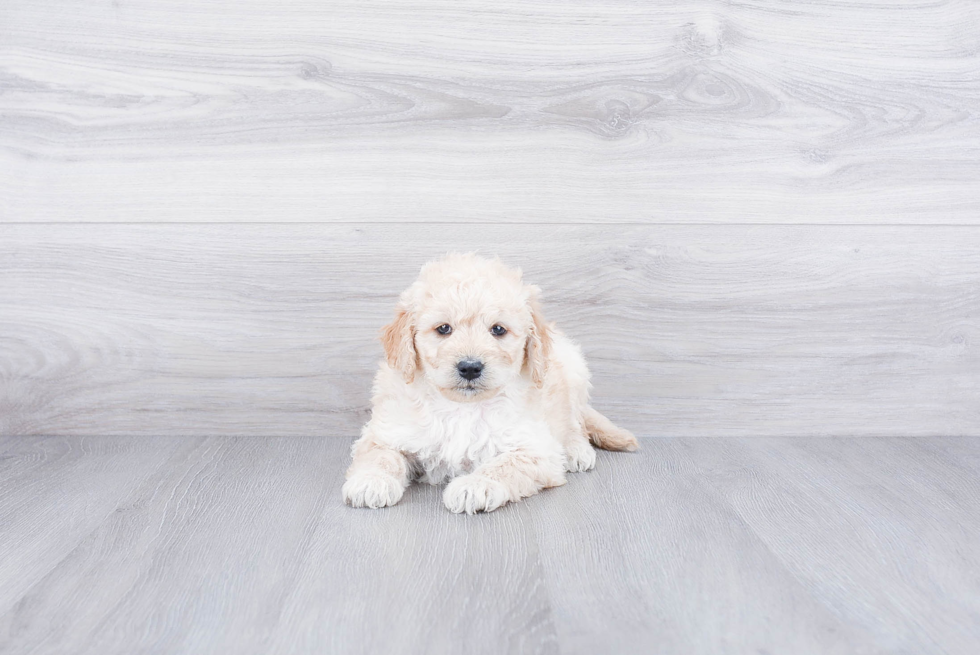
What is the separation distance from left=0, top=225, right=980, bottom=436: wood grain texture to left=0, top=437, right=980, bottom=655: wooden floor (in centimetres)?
23

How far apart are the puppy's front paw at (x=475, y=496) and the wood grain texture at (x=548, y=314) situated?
0.67 metres

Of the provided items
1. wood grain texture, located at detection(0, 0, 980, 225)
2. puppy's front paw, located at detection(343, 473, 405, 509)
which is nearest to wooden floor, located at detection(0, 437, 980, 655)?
puppy's front paw, located at detection(343, 473, 405, 509)

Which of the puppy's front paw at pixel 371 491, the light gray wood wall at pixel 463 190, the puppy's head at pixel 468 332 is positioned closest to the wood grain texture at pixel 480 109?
the light gray wood wall at pixel 463 190

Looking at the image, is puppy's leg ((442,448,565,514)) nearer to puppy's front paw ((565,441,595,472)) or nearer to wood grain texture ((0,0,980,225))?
puppy's front paw ((565,441,595,472))

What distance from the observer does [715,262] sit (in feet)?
6.86

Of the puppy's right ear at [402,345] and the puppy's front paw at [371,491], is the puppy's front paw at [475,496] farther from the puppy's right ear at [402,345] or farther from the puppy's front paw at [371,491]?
the puppy's right ear at [402,345]

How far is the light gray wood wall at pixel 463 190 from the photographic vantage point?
2.02 meters

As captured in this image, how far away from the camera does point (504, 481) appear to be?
1581 millimetres

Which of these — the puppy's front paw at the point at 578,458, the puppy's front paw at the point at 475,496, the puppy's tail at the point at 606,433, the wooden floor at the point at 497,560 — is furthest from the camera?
the puppy's tail at the point at 606,433

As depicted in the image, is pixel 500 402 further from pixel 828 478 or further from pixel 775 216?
pixel 775 216

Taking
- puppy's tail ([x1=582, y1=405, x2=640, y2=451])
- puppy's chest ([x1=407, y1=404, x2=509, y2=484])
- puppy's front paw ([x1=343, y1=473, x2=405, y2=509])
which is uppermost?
puppy's chest ([x1=407, y1=404, x2=509, y2=484])

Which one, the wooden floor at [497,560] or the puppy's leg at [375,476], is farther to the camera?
the puppy's leg at [375,476]

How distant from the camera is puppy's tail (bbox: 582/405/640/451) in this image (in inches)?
78.2

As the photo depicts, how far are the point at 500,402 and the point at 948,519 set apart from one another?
3.16 ft
